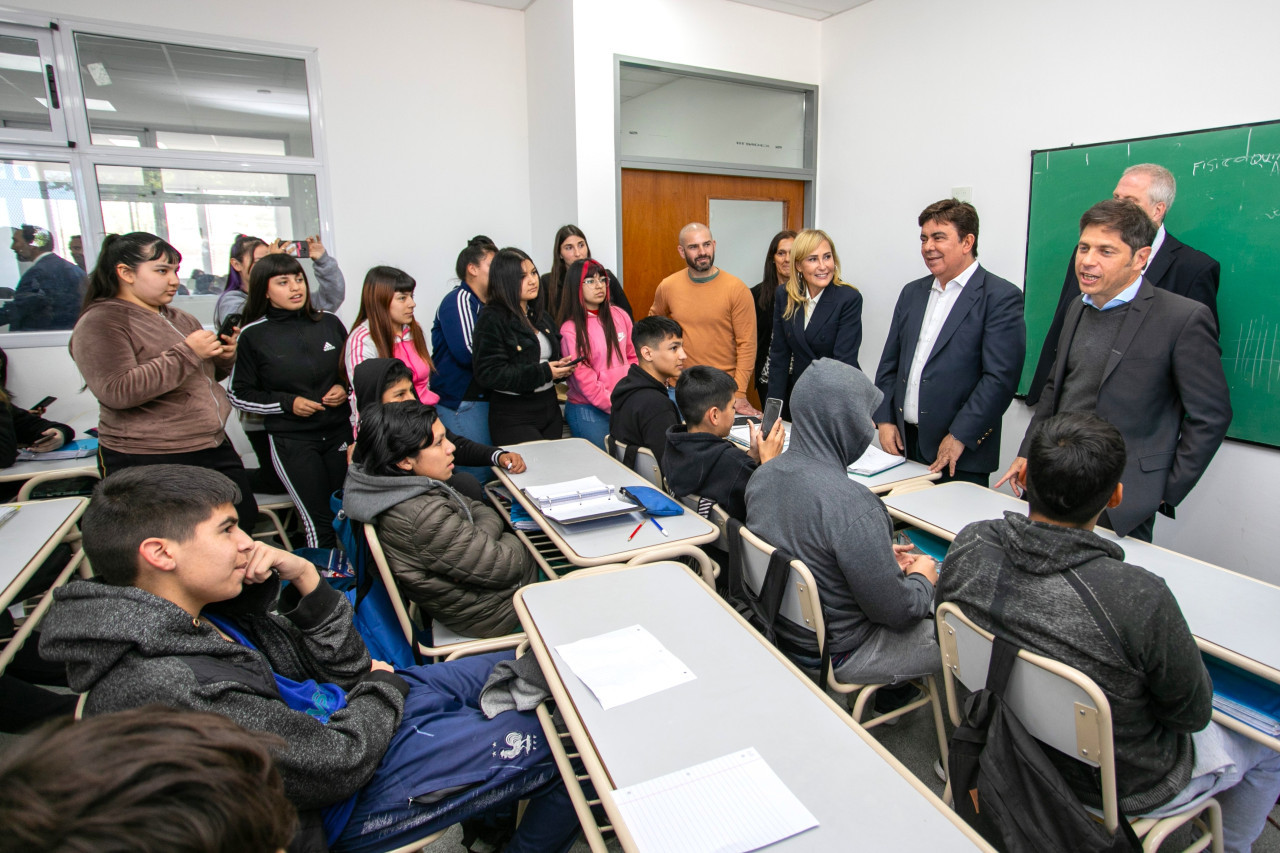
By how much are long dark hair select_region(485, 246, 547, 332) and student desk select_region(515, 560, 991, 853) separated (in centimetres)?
187

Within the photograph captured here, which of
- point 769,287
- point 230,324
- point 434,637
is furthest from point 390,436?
point 769,287

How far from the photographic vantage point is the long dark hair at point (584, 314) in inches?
133

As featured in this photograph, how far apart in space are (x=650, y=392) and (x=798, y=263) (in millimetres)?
1317

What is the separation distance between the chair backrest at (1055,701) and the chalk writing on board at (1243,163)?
2673 millimetres

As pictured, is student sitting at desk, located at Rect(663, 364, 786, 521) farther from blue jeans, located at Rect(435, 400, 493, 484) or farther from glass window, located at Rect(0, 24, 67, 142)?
glass window, located at Rect(0, 24, 67, 142)

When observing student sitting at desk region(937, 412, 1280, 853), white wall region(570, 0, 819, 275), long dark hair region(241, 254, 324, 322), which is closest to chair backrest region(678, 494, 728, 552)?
student sitting at desk region(937, 412, 1280, 853)

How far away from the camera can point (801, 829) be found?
0.91 m

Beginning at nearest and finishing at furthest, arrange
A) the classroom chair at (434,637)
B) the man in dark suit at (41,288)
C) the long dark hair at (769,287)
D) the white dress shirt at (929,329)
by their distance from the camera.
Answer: the classroom chair at (434,637)
the white dress shirt at (929,329)
the man in dark suit at (41,288)
the long dark hair at (769,287)

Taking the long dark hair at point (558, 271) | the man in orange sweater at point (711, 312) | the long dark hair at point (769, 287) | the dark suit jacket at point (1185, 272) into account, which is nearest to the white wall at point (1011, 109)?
the dark suit jacket at point (1185, 272)

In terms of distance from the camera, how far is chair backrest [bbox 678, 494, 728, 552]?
2.09 m

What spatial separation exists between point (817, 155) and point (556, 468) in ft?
11.7

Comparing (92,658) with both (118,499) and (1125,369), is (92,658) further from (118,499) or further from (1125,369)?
(1125,369)

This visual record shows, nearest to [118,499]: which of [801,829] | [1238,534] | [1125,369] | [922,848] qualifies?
[801,829]

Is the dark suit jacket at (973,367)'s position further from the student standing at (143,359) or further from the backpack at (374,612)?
the student standing at (143,359)
